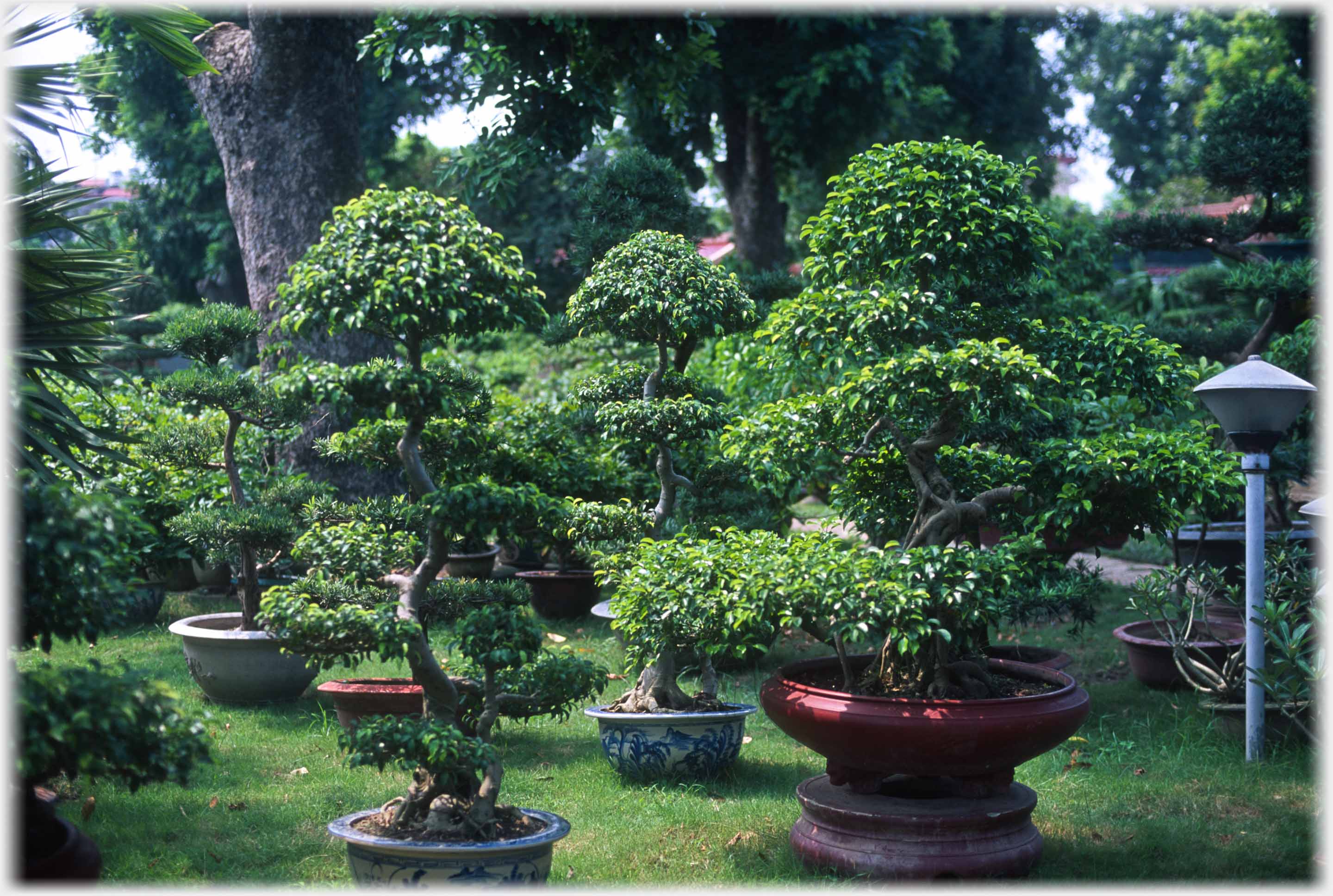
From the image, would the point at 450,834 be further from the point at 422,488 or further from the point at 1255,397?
the point at 1255,397

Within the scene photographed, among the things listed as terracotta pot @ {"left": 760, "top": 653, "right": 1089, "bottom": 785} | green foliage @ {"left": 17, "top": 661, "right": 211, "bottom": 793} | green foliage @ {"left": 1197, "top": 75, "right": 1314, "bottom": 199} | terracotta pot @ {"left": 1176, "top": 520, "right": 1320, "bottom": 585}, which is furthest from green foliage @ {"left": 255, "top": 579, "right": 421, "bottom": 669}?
green foliage @ {"left": 1197, "top": 75, "right": 1314, "bottom": 199}

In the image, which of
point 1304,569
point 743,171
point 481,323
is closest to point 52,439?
point 481,323

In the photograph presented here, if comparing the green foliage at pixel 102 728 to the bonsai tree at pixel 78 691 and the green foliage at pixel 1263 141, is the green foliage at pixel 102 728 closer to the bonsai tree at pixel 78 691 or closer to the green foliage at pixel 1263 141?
the bonsai tree at pixel 78 691

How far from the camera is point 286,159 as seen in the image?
8352 millimetres

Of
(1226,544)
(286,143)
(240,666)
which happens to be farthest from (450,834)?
(286,143)

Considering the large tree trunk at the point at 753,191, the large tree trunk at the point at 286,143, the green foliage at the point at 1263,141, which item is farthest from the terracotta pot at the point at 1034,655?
the large tree trunk at the point at 753,191

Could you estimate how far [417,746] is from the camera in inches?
140

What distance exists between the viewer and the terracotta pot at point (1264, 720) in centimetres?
564

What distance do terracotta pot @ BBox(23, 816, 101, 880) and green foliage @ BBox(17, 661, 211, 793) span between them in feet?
0.58

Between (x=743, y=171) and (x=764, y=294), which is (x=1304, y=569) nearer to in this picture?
(x=764, y=294)

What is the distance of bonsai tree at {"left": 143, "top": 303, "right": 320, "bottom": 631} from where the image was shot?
5668mm

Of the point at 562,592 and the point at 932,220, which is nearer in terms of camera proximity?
the point at 932,220

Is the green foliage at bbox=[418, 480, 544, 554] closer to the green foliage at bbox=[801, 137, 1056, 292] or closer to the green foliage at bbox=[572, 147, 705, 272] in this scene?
the green foliage at bbox=[801, 137, 1056, 292]

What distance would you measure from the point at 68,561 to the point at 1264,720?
5.42 m
